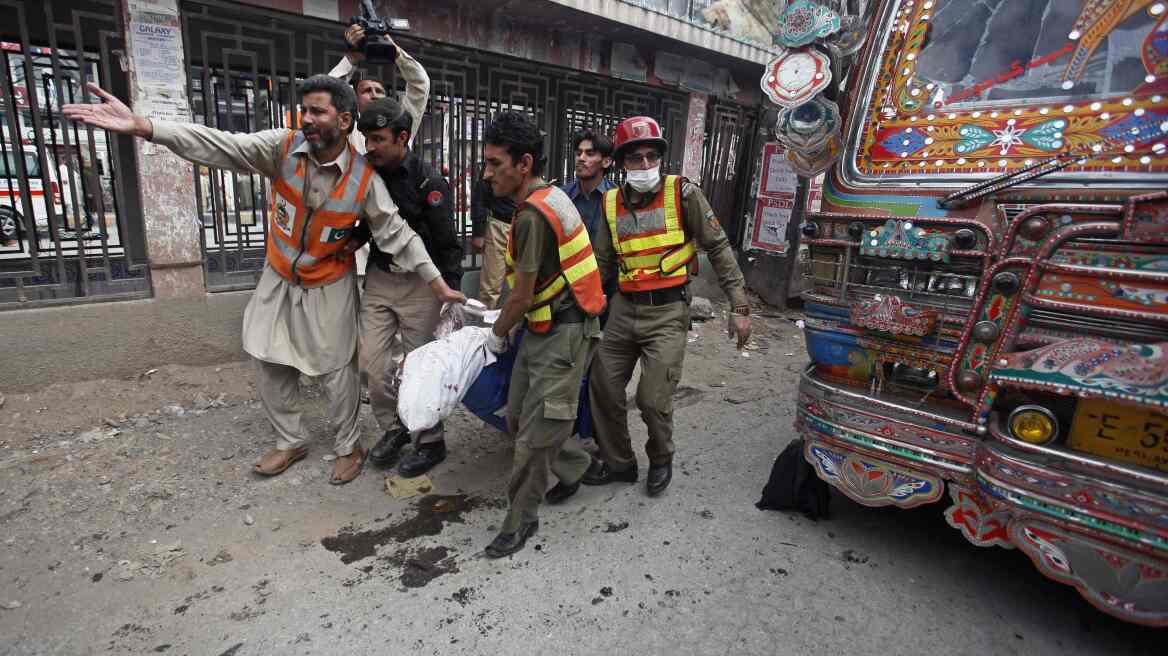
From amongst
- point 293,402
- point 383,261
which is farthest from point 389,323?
point 293,402

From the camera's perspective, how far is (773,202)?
26.5 ft

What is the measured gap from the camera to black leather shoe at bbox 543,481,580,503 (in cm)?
314

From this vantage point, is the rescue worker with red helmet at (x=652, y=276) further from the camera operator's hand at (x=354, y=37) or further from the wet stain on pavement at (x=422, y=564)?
the camera operator's hand at (x=354, y=37)

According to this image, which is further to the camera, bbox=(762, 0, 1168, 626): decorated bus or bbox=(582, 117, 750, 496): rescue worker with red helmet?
bbox=(582, 117, 750, 496): rescue worker with red helmet

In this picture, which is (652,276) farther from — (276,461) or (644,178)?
(276,461)

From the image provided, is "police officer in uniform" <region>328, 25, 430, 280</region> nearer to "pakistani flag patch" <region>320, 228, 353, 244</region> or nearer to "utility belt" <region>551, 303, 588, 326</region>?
"pakistani flag patch" <region>320, 228, 353, 244</region>

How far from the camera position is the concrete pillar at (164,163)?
3.83 metres

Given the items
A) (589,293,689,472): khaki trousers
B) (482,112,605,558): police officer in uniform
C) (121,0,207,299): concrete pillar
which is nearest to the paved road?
(589,293,689,472): khaki trousers

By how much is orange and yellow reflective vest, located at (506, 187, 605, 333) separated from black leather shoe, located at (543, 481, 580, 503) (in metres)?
0.93

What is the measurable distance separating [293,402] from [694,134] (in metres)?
5.97

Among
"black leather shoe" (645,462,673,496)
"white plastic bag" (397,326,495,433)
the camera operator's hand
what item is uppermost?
the camera operator's hand

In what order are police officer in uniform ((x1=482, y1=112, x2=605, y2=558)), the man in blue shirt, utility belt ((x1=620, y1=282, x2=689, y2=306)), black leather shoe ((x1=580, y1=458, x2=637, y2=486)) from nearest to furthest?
1. police officer in uniform ((x1=482, y1=112, x2=605, y2=558))
2. utility belt ((x1=620, y1=282, x2=689, y2=306))
3. black leather shoe ((x1=580, y1=458, x2=637, y2=486))
4. the man in blue shirt

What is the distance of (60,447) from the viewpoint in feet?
11.2

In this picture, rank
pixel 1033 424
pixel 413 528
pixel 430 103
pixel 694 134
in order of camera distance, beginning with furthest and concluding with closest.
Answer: pixel 694 134
pixel 430 103
pixel 413 528
pixel 1033 424
